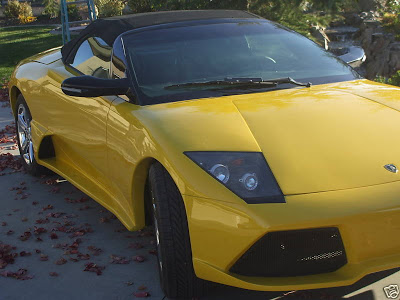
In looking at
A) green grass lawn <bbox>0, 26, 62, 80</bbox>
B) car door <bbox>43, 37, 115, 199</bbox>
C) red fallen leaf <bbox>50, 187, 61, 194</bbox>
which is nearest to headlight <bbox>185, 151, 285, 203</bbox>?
car door <bbox>43, 37, 115, 199</bbox>

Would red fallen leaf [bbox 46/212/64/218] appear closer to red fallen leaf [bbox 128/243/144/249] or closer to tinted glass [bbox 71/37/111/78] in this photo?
red fallen leaf [bbox 128/243/144/249]

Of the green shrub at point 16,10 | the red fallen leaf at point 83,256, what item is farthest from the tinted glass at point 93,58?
the green shrub at point 16,10

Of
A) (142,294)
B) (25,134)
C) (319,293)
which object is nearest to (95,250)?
(142,294)

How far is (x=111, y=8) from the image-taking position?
795 inches

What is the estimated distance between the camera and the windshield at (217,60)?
402 centimetres

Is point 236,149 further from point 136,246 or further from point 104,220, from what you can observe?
point 104,220

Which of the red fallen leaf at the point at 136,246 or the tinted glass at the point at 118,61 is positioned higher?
the tinted glass at the point at 118,61

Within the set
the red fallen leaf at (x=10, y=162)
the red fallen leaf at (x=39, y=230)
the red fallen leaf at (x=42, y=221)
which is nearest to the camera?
the red fallen leaf at (x=39, y=230)

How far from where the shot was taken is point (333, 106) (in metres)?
3.65

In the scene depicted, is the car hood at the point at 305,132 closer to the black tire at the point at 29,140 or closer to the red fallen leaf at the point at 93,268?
the red fallen leaf at the point at 93,268

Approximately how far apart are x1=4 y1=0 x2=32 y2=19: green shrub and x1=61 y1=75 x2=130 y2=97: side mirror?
81.5 ft

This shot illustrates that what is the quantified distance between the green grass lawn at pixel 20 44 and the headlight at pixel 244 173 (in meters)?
10.8

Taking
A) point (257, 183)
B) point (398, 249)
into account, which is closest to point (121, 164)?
point (257, 183)

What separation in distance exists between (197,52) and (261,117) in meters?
1.04
